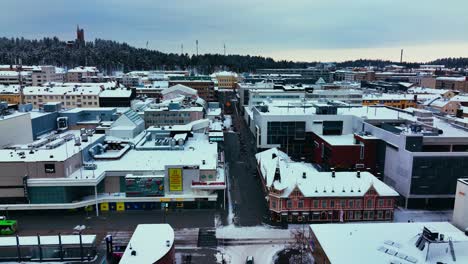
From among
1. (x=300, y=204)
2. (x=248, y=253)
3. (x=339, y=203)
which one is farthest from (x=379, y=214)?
(x=248, y=253)

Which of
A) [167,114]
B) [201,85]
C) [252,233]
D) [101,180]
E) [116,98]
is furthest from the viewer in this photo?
[201,85]

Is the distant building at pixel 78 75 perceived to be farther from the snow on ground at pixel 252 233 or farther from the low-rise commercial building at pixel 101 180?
the snow on ground at pixel 252 233

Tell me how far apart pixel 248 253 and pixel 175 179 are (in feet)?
60.4

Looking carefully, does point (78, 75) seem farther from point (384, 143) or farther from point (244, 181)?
point (384, 143)

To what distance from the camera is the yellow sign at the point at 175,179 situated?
55047mm

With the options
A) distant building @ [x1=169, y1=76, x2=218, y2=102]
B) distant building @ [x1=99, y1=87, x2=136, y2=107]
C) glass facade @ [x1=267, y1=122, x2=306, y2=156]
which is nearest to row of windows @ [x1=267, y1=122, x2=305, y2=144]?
glass facade @ [x1=267, y1=122, x2=306, y2=156]

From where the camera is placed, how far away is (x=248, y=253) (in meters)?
42.2

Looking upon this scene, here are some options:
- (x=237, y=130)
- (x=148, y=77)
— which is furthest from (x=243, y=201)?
(x=148, y=77)

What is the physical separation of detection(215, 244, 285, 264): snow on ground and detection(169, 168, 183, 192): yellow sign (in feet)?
51.0

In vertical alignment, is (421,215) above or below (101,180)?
below

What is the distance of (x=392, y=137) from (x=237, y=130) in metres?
57.1

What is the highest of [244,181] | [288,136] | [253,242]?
[288,136]

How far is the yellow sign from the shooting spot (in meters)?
55.0

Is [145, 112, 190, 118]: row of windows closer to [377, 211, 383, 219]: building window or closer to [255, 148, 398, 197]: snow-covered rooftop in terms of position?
[255, 148, 398, 197]: snow-covered rooftop
